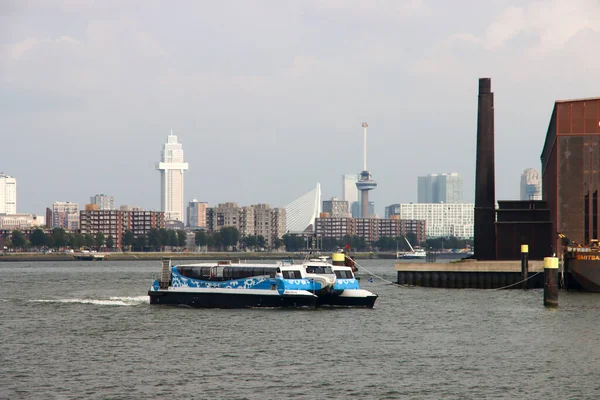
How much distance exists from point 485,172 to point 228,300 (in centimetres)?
5223

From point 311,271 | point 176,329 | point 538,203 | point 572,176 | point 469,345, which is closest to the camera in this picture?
point 469,345

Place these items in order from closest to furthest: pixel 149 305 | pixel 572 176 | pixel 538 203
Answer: pixel 149 305 < pixel 572 176 < pixel 538 203

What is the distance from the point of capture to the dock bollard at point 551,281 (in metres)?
76.5

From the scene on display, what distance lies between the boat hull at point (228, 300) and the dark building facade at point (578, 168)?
157 feet

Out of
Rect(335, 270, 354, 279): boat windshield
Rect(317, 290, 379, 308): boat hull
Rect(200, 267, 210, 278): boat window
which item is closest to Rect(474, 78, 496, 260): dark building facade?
Rect(317, 290, 379, 308): boat hull

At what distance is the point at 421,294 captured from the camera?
9869 centimetres

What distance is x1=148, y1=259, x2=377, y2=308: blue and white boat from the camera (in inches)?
2938

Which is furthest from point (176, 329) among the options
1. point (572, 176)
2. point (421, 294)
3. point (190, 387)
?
point (572, 176)

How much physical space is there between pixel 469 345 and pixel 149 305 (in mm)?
35682

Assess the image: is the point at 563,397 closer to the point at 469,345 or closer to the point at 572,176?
the point at 469,345

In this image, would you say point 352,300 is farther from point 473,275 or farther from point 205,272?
point 473,275

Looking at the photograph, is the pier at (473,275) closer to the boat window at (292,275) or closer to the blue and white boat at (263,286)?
the blue and white boat at (263,286)

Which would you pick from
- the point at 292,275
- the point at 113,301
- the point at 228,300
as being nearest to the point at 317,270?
the point at 292,275

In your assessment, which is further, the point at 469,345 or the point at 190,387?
the point at 469,345
